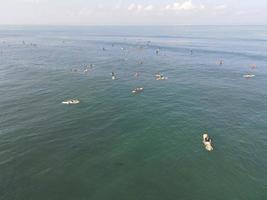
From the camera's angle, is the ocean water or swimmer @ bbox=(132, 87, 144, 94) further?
swimmer @ bbox=(132, 87, 144, 94)

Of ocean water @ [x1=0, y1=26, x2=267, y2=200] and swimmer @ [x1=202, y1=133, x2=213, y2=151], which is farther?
swimmer @ [x1=202, y1=133, x2=213, y2=151]

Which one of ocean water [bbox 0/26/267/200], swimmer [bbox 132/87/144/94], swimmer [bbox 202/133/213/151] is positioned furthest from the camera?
swimmer [bbox 132/87/144/94]

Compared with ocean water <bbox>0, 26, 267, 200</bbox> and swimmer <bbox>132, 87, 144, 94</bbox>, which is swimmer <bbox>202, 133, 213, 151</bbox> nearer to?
ocean water <bbox>0, 26, 267, 200</bbox>

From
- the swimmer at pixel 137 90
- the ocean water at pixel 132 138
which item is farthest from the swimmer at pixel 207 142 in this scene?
the swimmer at pixel 137 90

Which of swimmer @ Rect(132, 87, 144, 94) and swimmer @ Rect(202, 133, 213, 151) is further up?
swimmer @ Rect(202, 133, 213, 151)

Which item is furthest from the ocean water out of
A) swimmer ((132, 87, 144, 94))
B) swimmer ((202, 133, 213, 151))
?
swimmer ((132, 87, 144, 94))

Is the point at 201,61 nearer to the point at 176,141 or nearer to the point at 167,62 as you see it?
the point at 167,62

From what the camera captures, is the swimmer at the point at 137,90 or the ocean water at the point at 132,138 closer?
the ocean water at the point at 132,138

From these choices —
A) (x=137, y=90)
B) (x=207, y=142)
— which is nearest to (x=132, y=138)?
(x=207, y=142)

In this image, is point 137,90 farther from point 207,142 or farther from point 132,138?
point 207,142

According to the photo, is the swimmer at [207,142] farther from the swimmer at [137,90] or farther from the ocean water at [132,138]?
the swimmer at [137,90]

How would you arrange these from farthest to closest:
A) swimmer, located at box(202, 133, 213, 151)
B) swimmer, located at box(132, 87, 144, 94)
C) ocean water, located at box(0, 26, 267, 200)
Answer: swimmer, located at box(132, 87, 144, 94)
swimmer, located at box(202, 133, 213, 151)
ocean water, located at box(0, 26, 267, 200)
